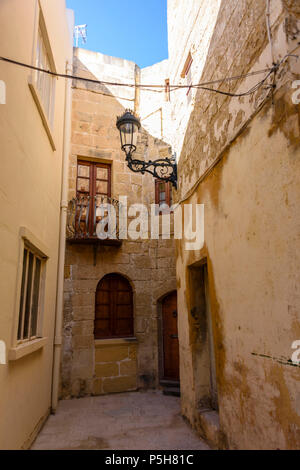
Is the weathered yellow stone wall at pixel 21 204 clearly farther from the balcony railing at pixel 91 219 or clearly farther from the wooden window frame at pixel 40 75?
the balcony railing at pixel 91 219

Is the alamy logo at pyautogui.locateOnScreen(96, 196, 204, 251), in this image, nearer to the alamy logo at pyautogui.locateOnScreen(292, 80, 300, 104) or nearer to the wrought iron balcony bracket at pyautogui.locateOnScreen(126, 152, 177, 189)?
the wrought iron balcony bracket at pyautogui.locateOnScreen(126, 152, 177, 189)

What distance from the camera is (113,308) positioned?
273 inches

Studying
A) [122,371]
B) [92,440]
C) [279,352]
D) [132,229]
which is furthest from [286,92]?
[122,371]

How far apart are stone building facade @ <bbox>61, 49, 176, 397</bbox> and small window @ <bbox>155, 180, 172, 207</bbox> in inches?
5.4

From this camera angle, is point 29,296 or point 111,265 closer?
point 29,296

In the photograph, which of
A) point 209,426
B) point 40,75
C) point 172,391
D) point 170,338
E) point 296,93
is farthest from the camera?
point 170,338

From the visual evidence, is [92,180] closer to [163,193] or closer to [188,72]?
[163,193]

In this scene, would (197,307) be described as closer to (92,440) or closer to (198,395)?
(198,395)

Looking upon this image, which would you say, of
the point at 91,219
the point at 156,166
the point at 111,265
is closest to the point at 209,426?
the point at 156,166

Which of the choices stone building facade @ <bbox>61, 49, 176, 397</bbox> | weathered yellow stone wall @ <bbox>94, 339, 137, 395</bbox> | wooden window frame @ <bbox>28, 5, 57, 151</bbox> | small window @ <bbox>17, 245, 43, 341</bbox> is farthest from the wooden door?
wooden window frame @ <bbox>28, 5, 57, 151</bbox>

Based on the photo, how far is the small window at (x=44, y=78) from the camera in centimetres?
422

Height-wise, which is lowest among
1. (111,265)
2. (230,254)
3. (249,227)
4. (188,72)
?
(230,254)

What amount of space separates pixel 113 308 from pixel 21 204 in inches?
164

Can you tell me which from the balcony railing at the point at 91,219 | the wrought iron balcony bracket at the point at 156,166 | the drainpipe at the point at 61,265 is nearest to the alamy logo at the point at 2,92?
the wrought iron balcony bracket at the point at 156,166
